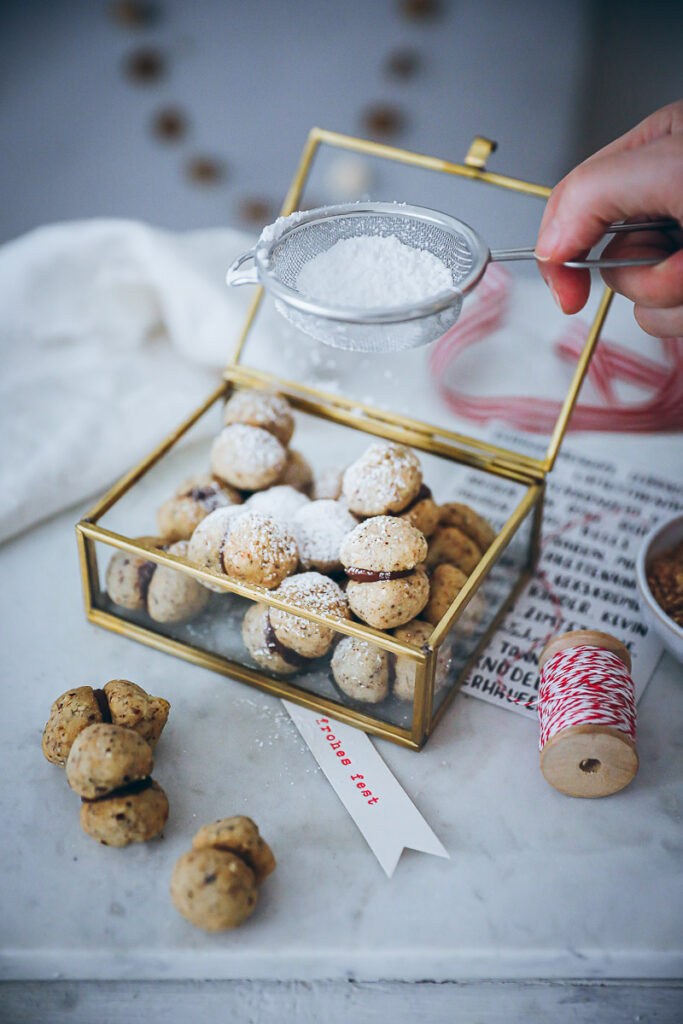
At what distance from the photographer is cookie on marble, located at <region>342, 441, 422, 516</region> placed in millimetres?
831

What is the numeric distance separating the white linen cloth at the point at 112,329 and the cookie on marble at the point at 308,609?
0.40 metres

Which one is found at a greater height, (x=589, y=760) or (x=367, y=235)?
(x=367, y=235)

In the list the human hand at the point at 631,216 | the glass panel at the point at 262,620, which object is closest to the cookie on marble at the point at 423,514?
the glass panel at the point at 262,620

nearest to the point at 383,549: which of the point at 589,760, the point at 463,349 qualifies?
the point at 589,760

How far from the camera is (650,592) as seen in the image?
2.74 ft

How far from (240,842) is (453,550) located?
1.06 ft

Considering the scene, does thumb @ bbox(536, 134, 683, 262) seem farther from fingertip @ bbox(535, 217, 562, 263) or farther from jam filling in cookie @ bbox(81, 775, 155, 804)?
jam filling in cookie @ bbox(81, 775, 155, 804)

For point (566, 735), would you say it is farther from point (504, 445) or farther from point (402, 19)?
point (402, 19)

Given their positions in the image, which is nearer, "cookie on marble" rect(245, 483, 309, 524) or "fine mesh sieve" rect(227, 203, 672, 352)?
"fine mesh sieve" rect(227, 203, 672, 352)

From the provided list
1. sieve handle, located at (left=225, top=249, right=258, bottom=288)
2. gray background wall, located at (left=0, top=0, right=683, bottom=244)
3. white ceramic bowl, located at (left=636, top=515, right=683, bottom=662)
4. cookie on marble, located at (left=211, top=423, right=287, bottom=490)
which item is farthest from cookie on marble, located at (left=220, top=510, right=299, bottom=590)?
gray background wall, located at (left=0, top=0, right=683, bottom=244)

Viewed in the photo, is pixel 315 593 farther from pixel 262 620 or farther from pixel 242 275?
pixel 242 275

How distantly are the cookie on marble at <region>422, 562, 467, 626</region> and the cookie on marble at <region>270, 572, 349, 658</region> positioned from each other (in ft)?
0.25

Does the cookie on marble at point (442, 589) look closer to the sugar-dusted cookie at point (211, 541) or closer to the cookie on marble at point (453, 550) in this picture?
the cookie on marble at point (453, 550)

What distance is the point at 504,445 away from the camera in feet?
3.22
